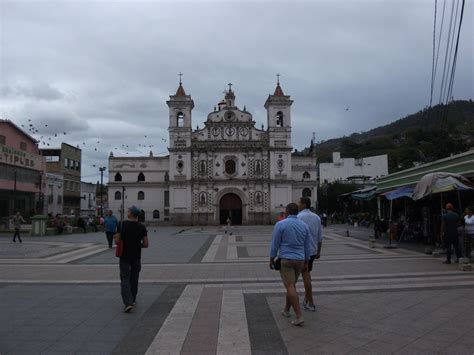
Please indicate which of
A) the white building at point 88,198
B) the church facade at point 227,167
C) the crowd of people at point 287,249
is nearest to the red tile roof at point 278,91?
the church facade at point 227,167

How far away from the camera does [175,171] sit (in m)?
53.5

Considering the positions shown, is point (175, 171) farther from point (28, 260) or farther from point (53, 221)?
point (28, 260)

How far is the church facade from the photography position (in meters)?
52.9

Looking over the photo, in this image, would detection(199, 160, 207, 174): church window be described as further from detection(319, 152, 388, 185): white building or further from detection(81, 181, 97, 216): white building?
detection(319, 152, 388, 185): white building

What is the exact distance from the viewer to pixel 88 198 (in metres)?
78.5

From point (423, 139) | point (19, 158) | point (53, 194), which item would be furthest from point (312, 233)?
point (53, 194)

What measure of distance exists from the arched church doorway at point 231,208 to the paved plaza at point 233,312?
4121 cm

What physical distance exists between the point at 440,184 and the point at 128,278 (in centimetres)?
1082

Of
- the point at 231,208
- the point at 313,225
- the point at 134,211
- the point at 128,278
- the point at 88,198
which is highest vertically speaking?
the point at 88,198

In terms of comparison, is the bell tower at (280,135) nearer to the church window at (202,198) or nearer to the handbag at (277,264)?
the church window at (202,198)

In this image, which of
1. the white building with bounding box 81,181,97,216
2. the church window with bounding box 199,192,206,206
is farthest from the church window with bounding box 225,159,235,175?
the white building with bounding box 81,181,97,216

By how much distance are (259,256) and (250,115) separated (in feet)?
133

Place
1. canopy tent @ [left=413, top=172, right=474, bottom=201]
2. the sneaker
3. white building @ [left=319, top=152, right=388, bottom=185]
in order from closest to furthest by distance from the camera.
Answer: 1. the sneaker
2. canopy tent @ [left=413, top=172, right=474, bottom=201]
3. white building @ [left=319, top=152, right=388, bottom=185]

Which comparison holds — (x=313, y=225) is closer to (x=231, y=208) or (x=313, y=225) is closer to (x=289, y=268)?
(x=289, y=268)
